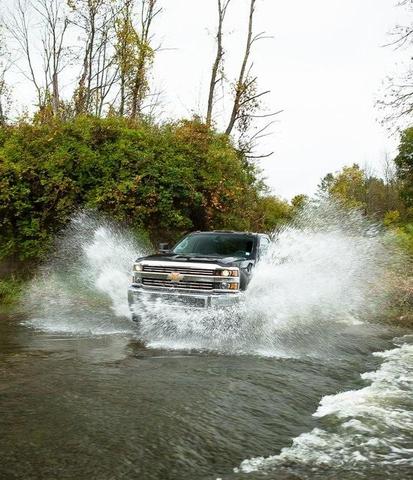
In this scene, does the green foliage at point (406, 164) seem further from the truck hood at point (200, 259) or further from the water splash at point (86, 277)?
the truck hood at point (200, 259)

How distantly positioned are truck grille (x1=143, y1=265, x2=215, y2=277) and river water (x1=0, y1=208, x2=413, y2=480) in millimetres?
671

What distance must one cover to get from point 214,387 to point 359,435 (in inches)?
70.9

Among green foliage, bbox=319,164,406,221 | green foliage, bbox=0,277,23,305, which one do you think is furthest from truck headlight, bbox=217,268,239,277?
A: green foliage, bbox=319,164,406,221

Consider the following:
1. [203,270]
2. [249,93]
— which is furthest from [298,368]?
[249,93]

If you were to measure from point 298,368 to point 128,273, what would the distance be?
670cm

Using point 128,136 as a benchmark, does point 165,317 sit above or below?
below

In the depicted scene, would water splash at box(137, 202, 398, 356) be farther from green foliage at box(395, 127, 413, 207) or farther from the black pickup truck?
green foliage at box(395, 127, 413, 207)

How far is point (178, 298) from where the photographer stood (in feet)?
27.8

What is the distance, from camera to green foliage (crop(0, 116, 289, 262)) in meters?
13.7

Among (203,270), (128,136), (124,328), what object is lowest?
(124,328)

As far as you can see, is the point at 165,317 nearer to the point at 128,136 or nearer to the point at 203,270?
the point at 203,270

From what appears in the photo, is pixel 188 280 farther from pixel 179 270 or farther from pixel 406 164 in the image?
pixel 406 164

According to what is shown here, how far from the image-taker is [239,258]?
9164 millimetres

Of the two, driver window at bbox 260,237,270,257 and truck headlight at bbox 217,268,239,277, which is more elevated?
driver window at bbox 260,237,270,257
